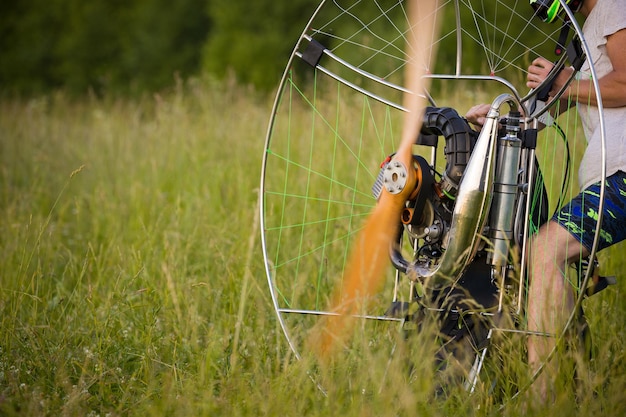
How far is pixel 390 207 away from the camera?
94.5 inches

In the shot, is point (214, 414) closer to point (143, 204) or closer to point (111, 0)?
point (143, 204)

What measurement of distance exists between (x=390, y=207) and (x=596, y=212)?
0.62m

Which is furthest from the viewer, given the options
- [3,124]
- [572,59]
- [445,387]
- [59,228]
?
[3,124]

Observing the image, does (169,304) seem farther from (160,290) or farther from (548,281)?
(548,281)

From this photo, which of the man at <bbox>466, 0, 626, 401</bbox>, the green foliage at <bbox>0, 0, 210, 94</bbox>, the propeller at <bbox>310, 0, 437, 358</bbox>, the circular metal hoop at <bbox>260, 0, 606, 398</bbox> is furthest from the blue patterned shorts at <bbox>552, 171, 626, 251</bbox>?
the green foliage at <bbox>0, 0, 210, 94</bbox>

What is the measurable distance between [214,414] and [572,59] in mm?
1465

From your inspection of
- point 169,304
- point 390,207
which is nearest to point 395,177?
point 390,207

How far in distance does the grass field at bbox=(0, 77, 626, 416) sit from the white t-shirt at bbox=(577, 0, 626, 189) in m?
0.55

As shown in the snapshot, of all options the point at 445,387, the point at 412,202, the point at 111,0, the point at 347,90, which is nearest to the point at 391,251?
the point at 412,202

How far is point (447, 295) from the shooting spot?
252cm

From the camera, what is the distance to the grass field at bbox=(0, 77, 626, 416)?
2387 mm

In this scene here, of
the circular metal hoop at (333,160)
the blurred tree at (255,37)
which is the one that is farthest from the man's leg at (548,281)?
the blurred tree at (255,37)

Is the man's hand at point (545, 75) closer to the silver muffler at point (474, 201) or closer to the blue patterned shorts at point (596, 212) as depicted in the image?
the silver muffler at point (474, 201)

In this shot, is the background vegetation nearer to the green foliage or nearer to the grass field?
the grass field
